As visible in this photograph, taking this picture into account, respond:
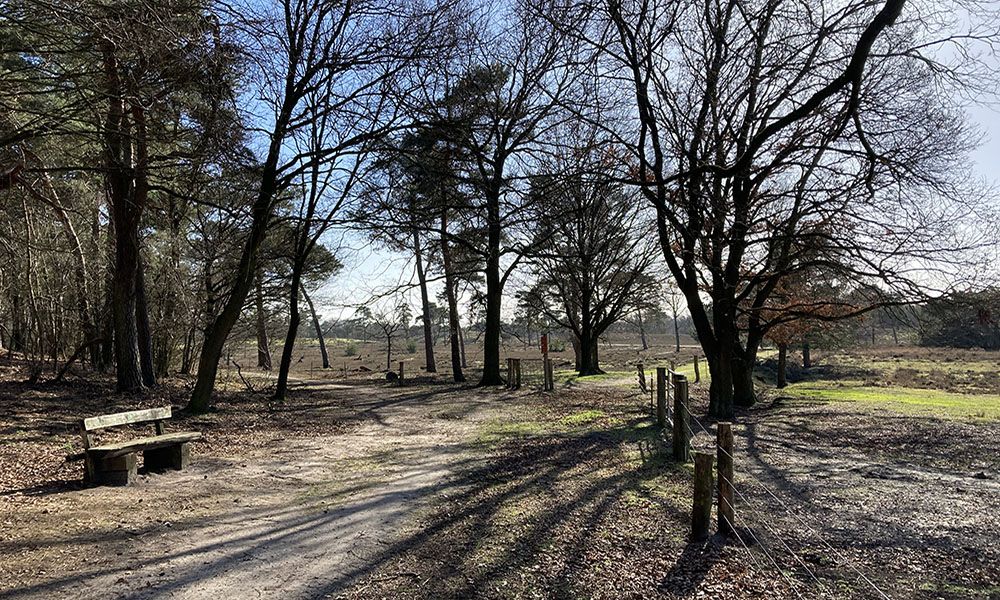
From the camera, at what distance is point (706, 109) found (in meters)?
12.0

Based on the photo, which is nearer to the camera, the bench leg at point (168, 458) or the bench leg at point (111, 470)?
the bench leg at point (111, 470)

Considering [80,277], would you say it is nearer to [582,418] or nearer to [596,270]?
[582,418]

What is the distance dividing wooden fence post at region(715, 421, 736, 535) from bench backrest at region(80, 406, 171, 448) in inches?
254

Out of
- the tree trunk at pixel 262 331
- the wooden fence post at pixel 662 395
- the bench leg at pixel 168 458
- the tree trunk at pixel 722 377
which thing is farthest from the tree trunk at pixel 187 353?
the tree trunk at pixel 722 377

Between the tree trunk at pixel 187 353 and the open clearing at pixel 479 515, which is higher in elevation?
the tree trunk at pixel 187 353

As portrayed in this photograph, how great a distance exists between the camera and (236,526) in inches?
217

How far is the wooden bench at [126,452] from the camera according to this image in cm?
645

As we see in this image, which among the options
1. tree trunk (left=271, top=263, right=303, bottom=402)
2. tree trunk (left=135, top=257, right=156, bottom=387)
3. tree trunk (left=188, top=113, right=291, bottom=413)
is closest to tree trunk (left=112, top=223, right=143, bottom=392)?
tree trunk (left=135, top=257, right=156, bottom=387)

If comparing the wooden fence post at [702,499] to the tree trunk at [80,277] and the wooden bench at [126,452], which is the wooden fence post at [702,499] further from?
the tree trunk at [80,277]

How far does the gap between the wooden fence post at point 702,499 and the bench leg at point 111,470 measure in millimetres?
5875

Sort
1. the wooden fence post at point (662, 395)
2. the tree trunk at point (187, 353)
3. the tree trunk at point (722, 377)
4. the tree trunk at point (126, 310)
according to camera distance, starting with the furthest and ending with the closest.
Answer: the tree trunk at point (187, 353) < the tree trunk at point (722, 377) < the tree trunk at point (126, 310) < the wooden fence post at point (662, 395)

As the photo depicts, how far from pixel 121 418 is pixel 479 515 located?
178 inches

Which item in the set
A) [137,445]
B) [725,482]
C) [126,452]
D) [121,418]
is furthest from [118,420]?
[725,482]

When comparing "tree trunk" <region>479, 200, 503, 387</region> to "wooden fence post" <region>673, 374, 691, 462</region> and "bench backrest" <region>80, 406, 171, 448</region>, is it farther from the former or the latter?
"bench backrest" <region>80, 406, 171, 448</region>
